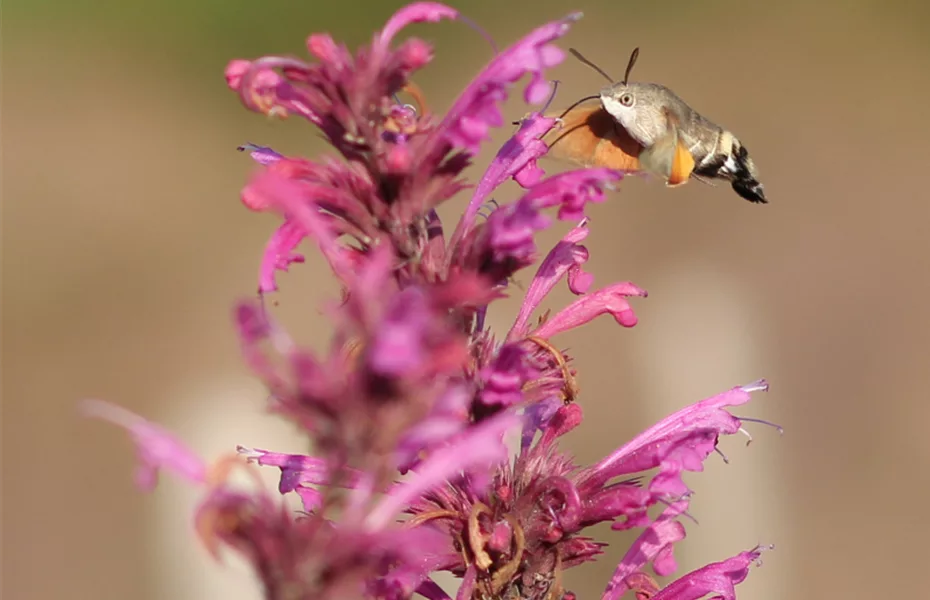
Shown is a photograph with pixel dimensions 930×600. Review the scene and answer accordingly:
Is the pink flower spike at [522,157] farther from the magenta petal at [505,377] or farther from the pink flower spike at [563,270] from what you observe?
the magenta petal at [505,377]

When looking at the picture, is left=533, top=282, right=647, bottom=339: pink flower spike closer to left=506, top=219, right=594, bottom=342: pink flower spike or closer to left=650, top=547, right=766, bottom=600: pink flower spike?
left=506, top=219, right=594, bottom=342: pink flower spike

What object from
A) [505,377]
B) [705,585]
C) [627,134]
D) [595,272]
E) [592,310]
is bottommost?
[595,272]

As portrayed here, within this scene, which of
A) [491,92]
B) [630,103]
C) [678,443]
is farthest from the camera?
[630,103]

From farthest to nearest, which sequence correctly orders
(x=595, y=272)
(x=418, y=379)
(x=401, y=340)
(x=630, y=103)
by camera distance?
(x=595, y=272) < (x=630, y=103) < (x=418, y=379) < (x=401, y=340)

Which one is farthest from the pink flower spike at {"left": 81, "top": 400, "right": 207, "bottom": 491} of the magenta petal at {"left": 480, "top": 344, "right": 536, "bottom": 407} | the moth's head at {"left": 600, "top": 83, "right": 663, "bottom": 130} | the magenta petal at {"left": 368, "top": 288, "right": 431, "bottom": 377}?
the moth's head at {"left": 600, "top": 83, "right": 663, "bottom": 130}

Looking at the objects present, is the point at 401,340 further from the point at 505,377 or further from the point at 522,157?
the point at 522,157

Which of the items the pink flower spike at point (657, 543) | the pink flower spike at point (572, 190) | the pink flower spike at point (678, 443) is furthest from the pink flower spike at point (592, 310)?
the pink flower spike at point (657, 543)

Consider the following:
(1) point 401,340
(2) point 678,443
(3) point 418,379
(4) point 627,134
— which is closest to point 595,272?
(4) point 627,134
